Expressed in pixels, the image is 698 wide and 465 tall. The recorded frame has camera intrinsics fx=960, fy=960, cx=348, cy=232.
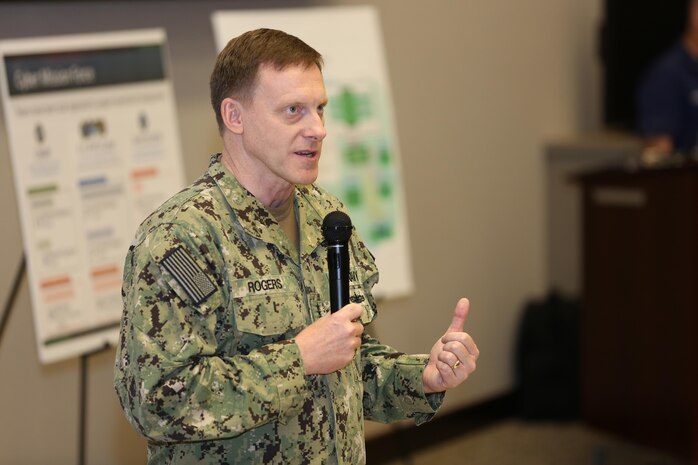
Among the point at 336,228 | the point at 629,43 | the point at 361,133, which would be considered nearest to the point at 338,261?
the point at 336,228

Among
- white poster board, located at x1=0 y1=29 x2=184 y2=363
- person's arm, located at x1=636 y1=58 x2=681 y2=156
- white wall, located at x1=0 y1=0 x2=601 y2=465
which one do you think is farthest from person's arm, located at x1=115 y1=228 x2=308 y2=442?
person's arm, located at x1=636 y1=58 x2=681 y2=156

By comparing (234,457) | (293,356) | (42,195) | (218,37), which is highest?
(218,37)

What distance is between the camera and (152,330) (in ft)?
4.59

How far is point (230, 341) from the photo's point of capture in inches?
59.0

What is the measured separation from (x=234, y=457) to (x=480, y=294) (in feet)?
10.1

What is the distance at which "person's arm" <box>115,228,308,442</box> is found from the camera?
4.57ft

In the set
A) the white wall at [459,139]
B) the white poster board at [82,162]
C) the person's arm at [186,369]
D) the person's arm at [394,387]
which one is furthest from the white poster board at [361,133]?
the person's arm at [186,369]

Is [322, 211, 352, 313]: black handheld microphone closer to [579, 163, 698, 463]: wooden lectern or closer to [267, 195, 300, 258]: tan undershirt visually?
[267, 195, 300, 258]: tan undershirt

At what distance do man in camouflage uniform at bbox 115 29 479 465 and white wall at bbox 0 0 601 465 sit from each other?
1.65 meters

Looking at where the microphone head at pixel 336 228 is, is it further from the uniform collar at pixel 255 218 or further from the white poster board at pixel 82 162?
the white poster board at pixel 82 162

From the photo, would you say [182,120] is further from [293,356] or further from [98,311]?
[293,356]

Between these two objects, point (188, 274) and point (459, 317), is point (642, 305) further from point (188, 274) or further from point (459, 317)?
point (188, 274)

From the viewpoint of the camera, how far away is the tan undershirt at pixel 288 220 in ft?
5.27

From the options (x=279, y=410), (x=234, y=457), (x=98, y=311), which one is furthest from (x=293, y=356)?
(x=98, y=311)
